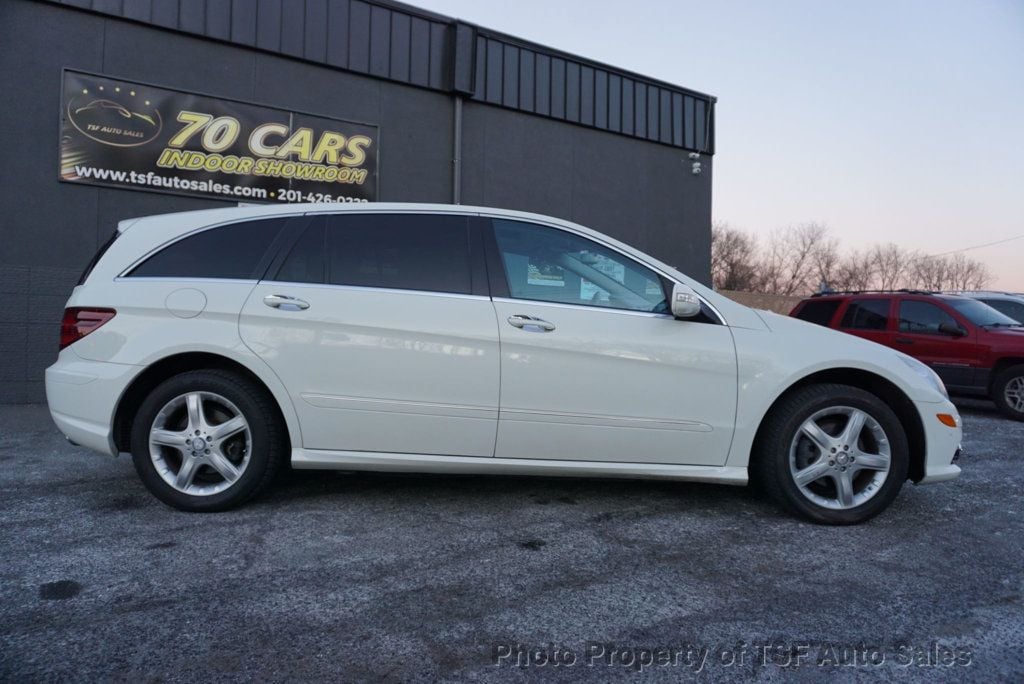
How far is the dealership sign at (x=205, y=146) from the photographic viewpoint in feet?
24.8

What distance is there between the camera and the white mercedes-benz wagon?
3.49 metres

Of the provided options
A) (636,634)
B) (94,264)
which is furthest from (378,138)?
(636,634)

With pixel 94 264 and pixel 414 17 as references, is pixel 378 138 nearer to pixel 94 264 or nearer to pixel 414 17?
pixel 414 17

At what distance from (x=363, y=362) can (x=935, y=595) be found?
9.09 feet

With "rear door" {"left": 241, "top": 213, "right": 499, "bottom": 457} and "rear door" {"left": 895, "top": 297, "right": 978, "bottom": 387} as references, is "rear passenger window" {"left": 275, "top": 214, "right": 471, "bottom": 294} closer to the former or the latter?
"rear door" {"left": 241, "top": 213, "right": 499, "bottom": 457}

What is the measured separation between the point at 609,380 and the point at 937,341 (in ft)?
22.4

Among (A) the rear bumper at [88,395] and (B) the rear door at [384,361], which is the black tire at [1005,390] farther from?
(A) the rear bumper at [88,395]

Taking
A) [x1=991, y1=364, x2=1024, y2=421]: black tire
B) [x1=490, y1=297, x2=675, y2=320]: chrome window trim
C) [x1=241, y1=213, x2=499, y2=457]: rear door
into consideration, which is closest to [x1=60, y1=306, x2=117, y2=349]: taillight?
[x1=241, y1=213, x2=499, y2=457]: rear door

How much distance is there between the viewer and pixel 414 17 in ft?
30.3

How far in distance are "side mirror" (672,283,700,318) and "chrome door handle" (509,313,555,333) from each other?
0.65 metres

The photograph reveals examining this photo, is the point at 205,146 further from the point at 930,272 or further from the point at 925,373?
the point at 930,272

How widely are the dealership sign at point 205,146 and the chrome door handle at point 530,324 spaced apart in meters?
6.18

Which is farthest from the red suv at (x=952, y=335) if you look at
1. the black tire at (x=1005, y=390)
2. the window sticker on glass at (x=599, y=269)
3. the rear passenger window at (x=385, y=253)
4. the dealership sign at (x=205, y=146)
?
the rear passenger window at (x=385, y=253)

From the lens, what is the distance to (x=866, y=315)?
901 centimetres
